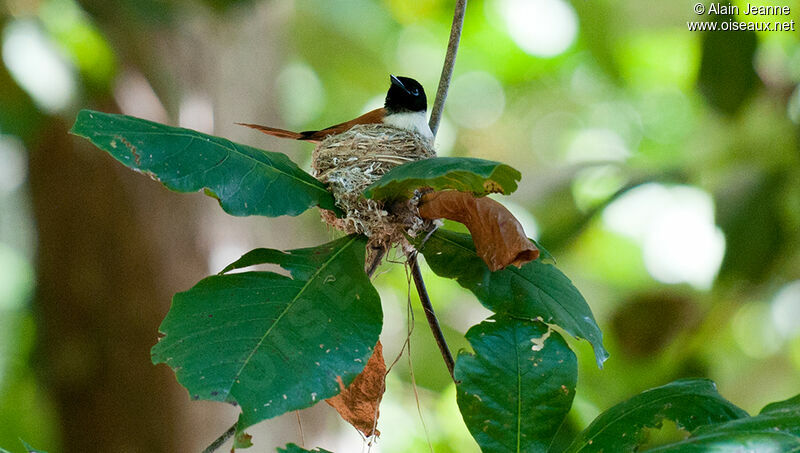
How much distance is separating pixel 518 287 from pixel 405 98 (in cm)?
149

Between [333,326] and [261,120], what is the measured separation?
323 centimetres

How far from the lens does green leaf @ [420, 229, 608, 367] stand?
151cm

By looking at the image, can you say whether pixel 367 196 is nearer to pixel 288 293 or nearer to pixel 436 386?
pixel 288 293

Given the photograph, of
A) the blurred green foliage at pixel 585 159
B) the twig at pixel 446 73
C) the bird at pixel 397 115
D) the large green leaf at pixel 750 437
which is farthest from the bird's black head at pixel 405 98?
the large green leaf at pixel 750 437

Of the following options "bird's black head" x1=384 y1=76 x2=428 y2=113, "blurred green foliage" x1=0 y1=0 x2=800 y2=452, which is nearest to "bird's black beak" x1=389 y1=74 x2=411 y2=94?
"bird's black head" x1=384 y1=76 x2=428 y2=113

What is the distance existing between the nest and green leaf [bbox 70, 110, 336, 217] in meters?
0.17

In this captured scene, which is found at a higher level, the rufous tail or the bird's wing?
the bird's wing

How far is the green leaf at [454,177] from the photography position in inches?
48.7

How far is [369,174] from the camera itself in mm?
1914

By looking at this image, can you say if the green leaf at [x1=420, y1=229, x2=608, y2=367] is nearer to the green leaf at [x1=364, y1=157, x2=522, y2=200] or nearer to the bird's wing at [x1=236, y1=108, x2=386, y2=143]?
the green leaf at [x1=364, y1=157, x2=522, y2=200]

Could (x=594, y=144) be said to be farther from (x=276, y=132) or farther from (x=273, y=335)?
(x=273, y=335)

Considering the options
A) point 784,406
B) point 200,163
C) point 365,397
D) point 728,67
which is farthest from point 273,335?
point 728,67

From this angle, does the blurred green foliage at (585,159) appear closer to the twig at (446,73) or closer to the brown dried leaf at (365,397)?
the brown dried leaf at (365,397)

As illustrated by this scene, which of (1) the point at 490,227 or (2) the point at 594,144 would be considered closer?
(1) the point at 490,227
